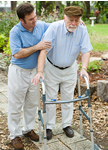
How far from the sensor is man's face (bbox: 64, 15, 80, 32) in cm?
254

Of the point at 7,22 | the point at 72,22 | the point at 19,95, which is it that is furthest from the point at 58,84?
the point at 7,22

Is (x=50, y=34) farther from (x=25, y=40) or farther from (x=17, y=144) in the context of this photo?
(x=17, y=144)

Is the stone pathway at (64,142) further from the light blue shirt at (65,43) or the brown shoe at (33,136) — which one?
the light blue shirt at (65,43)

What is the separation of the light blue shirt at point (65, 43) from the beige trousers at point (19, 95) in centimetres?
40

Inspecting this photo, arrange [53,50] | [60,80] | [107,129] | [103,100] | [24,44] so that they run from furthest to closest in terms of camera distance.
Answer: [103,100], [107,129], [60,80], [53,50], [24,44]

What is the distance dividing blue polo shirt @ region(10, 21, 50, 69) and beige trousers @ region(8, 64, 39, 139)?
3.7 inches

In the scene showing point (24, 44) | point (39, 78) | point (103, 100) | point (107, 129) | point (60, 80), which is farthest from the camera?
point (103, 100)

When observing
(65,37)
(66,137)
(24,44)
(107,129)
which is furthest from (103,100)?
(24,44)

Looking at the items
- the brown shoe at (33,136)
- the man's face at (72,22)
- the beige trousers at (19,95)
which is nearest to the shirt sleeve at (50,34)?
the man's face at (72,22)

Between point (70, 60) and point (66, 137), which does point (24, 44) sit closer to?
point (70, 60)

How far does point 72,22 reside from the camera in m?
2.57

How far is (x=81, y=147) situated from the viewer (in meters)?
2.96

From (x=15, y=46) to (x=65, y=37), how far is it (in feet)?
2.28

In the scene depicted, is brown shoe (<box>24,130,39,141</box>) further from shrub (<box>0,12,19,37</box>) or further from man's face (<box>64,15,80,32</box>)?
shrub (<box>0,12,19,37</box>)
